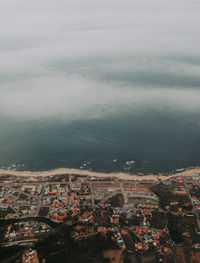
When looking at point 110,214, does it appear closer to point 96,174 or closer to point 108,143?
point 96,174

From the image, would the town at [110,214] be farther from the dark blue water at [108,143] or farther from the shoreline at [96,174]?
the dark blue water at [108,143]

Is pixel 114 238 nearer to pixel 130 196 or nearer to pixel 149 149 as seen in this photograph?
pixel 130 196

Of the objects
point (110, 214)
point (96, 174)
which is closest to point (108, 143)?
point (96, 174)

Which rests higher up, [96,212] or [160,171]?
[160,171]

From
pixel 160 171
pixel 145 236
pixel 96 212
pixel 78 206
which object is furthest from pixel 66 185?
pixel 160 171

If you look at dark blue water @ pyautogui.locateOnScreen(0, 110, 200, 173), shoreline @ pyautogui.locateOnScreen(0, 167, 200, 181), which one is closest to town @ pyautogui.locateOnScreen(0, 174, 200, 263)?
shoreline @ pyautogui.locateOnScreen(0, 167, 200, 181)

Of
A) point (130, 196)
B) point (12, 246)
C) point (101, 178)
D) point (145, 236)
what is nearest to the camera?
point (12, 246)

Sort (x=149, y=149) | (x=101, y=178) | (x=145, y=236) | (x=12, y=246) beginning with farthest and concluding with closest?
(x=149, y=149) < (x=101, y=178) < (x=145, y=236) < (x=12, y=246)
